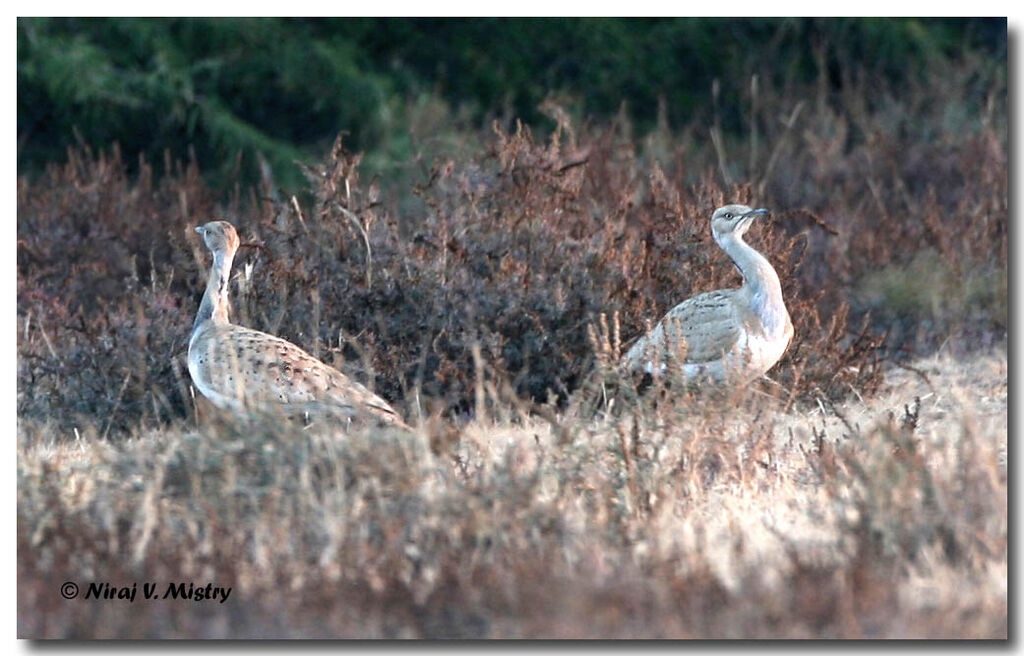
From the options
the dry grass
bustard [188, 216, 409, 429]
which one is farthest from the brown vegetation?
bustard [188, 216, 409, 429]

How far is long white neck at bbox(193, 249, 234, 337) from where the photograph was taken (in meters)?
6.07

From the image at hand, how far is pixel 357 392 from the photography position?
5.48m

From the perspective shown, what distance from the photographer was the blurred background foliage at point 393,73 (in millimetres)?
11055

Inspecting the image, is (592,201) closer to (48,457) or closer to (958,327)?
(958,327)

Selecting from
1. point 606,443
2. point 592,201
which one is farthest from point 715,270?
point 606,443

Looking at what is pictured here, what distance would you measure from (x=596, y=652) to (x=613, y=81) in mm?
9368

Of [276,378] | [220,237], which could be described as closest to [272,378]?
[276,378]

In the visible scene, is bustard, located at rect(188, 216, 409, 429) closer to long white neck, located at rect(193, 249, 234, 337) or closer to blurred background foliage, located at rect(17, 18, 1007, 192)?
long white neck, located at rect(193, 249, 234, 337)

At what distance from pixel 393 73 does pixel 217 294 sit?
22.0 ft

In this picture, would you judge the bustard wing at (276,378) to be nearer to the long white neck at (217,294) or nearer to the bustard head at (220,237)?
the long white neck at (217,294)

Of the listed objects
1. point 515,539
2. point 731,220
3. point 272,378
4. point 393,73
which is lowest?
point 515,539

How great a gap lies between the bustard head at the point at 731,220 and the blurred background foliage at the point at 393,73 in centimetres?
446

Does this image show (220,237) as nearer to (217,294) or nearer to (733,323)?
(217,294)

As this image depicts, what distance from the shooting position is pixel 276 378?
551 cm
